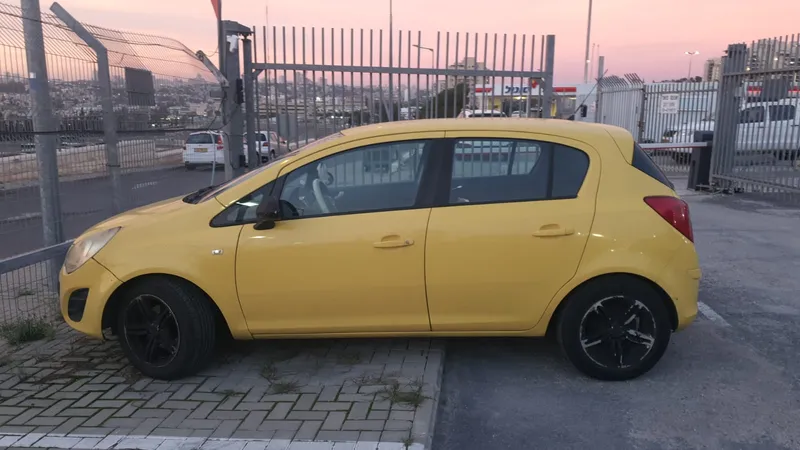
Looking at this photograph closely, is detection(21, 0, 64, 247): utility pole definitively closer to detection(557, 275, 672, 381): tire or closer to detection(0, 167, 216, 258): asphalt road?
detection(0, 167, 216, 258): asphalt road

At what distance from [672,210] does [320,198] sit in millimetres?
2293

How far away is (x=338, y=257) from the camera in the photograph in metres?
3.93

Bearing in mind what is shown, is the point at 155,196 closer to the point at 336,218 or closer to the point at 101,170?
the point at 101,170

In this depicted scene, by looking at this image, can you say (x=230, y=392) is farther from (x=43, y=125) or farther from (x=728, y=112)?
(x=728, y=112)

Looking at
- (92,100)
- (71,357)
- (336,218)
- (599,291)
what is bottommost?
(71,357)

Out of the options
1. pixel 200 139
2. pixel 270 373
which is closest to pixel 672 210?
pixel 270 373

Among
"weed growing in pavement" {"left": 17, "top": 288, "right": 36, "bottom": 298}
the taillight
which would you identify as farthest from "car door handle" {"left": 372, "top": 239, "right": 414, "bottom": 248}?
"weed growing in pavement" {"left": 17, "top": 288, "right": 36, "bottom": 298}

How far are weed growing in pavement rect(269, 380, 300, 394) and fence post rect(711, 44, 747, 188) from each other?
11.2m

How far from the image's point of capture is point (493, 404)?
3854mm

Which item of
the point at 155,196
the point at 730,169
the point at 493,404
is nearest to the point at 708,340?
the point at 493,404

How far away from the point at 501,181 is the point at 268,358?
211 cm

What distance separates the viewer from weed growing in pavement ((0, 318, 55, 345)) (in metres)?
4.86

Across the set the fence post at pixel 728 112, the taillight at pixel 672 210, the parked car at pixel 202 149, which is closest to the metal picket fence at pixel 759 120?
the fence post at pixel 728 112

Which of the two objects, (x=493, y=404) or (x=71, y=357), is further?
(x=71, y=357)
